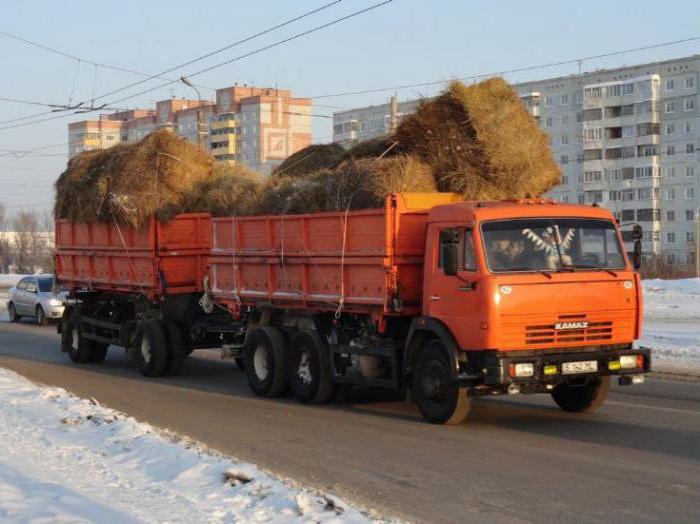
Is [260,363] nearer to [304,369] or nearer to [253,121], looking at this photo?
[304,369]

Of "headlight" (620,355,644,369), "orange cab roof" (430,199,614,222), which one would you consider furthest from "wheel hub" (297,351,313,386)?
"headlight" (620,355,644,369)

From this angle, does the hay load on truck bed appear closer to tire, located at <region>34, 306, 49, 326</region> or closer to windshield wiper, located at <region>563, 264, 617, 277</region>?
windshield wiper, located at <region>563, 264, 617, 277</region>

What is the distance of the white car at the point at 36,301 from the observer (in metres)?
31.1

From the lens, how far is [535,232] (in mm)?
10523

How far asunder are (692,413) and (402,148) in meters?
4.89

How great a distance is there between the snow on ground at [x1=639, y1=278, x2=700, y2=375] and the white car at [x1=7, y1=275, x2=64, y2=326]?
58.2ft

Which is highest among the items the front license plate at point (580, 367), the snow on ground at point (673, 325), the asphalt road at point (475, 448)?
the front license plate at point (580, 367)

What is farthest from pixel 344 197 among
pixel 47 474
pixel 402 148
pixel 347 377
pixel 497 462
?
pixel 47 474

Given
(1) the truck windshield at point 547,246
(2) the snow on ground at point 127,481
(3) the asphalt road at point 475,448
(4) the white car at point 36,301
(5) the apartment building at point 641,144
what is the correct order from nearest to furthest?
(2) the snow on ground at point 127,481 → (3) the asphalt road at point 475,448 → (1) the truck windshield at point 547,246 → (4) the white car at point 36,301 → (5) the apartment building at point 641,144

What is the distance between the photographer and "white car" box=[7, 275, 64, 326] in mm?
31094

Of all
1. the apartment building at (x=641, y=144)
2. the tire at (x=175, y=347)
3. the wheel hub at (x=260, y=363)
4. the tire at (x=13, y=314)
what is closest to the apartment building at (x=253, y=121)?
the apartment building at (x=641, y=144)

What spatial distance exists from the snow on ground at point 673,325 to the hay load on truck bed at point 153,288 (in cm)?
778

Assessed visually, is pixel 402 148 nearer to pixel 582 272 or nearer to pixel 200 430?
pixel 582 272

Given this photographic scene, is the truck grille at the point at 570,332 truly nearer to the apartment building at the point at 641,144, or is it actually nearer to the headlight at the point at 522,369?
the headlight at the point at 522,369
